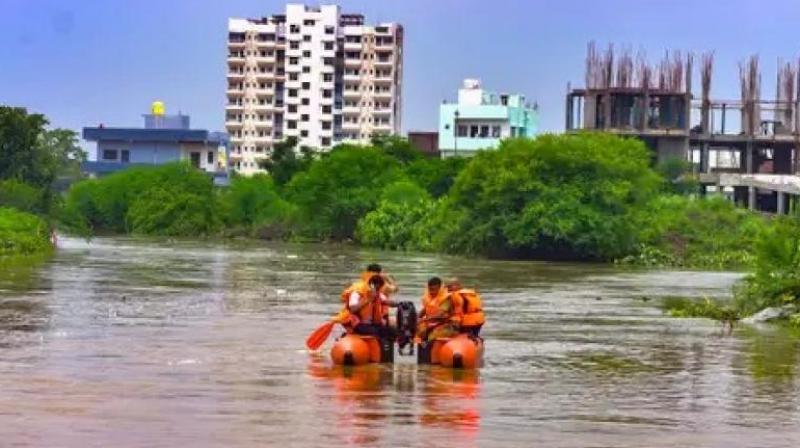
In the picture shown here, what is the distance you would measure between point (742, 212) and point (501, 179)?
15.0 metres

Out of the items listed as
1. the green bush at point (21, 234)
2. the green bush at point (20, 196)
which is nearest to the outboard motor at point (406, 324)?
the green bush at point (21, 234)

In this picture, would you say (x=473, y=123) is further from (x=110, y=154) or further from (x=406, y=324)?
(x=406, y=324)

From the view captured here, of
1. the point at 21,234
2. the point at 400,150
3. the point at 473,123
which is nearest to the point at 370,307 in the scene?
the point at 21,234

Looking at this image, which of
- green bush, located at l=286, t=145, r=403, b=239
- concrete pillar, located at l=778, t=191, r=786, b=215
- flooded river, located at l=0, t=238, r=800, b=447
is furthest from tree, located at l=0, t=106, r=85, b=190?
concrete pillar, located at l=778, t=191, r=786, b=215

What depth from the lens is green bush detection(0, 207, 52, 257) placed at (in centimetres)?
6067

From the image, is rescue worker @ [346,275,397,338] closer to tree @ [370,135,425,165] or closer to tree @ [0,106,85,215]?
tree @ [0,106,85,215]

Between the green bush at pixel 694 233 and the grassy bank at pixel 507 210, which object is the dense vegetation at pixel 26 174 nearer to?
the grassy bank at pixel 507 210

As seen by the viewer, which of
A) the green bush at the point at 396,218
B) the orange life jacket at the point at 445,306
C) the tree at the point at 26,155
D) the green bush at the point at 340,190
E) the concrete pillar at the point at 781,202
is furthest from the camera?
the green bush at the point at 340,190

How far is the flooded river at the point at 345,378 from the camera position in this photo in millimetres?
17750

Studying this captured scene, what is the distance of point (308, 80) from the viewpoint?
534 feet

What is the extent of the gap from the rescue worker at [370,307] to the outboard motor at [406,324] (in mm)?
172

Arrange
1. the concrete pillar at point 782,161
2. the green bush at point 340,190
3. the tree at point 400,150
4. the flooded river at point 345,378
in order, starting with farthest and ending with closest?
the concrete pillar at point 782,161 < the tree at point 400,150 < the green bush at point 340,190 < the flooded river at point 345,378

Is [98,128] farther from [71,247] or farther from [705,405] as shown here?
[705,405]

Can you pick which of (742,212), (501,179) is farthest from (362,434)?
(742,212)
